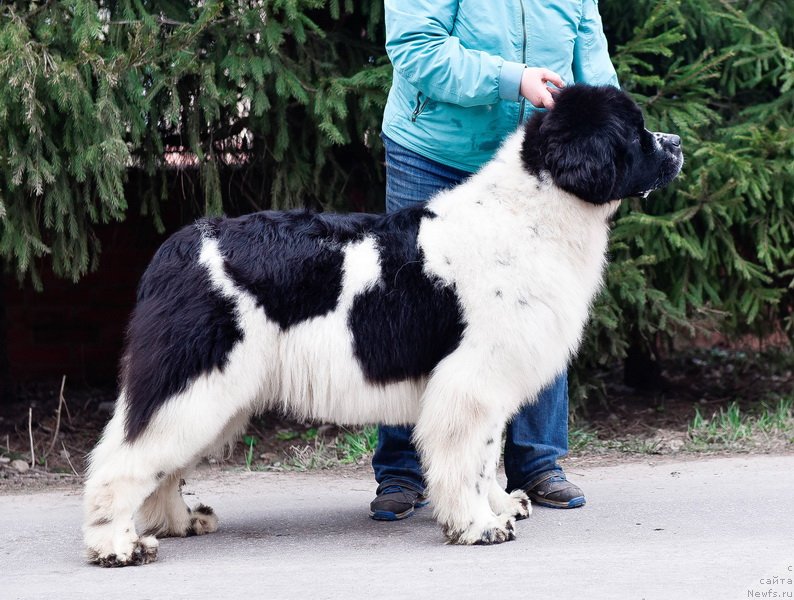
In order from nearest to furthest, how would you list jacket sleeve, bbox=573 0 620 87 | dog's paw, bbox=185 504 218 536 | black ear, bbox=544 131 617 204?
black ear, bbox=544 131 617 204, dog's paw, bbox=185 504 218 536, jacket sleeve, bbox=573 0 620 87

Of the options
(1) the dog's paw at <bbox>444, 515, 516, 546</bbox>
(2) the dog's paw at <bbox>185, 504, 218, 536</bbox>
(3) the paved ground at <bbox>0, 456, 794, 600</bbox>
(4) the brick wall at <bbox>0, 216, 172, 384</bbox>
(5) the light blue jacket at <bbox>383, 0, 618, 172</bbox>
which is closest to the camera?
(3) the paved ground at <bbox>0, 456, 794, 600</bbox>

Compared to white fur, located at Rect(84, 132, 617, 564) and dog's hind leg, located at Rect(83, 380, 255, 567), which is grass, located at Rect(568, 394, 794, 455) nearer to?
white fur, located at Rect(84, 132, 617, 564)

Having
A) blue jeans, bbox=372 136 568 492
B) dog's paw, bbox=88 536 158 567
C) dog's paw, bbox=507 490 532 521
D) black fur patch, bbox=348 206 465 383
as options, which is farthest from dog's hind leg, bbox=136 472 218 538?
dog's paw, bbox=507 490 532 521

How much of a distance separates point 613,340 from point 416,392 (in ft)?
7.57

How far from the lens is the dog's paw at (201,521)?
4.20 metres

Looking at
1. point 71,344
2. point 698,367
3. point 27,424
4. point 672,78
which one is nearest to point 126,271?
point 71,344

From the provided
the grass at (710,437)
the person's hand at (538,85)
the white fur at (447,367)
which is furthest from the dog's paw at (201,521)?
the grass at (710,437)

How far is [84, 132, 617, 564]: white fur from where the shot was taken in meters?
3.67

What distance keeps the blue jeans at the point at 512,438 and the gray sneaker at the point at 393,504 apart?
43 millimetres

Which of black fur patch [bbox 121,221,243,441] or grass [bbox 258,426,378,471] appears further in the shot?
grass [bbox 258,426,378,471]

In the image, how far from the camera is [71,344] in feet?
24.1

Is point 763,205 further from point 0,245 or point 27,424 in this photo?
point 27,424

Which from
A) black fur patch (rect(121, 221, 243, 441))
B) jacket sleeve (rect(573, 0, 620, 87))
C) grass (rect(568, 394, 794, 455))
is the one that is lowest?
grass (rect(568, 394, 794, 455))

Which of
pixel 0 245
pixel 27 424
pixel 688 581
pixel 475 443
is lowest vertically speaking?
pixel 27 424
